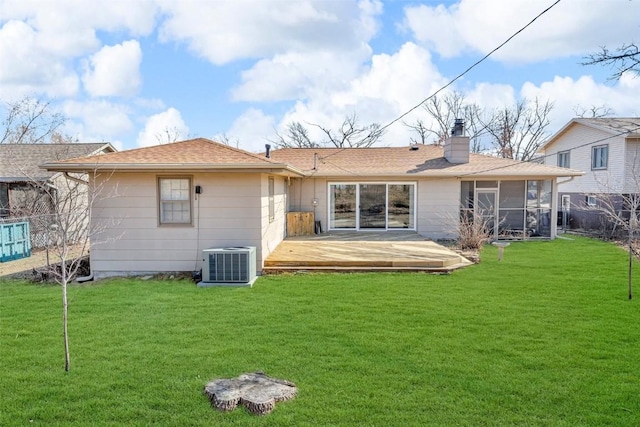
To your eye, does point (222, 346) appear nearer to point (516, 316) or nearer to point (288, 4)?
point (516, 316)

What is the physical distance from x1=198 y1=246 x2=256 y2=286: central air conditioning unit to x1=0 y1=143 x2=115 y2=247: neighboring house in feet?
23.2

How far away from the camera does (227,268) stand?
327 inches

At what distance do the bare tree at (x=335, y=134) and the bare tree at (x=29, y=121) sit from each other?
590 inches

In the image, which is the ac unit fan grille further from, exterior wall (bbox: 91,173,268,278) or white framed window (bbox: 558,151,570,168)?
white framed window (bbox: 558,151,570,168)

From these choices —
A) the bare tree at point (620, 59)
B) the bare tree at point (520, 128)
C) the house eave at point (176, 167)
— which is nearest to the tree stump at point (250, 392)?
the house eave at point (176, 167)

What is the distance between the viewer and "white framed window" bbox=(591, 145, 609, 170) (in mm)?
18234

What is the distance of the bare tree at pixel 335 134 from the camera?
32688 mm

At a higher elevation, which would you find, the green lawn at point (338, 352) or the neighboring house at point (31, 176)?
the neighboring house at point (31, 176)

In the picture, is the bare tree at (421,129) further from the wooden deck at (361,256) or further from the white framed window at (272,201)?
the white framed window at (272,201)

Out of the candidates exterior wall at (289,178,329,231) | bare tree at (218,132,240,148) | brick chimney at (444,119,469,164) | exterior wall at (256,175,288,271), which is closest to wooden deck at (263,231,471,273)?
exterior wall at (256,175,288,271)

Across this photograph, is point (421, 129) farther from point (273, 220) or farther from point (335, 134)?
point (273, 220)

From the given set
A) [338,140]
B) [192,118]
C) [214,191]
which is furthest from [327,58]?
[192,118]

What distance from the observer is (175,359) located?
4.64 metres

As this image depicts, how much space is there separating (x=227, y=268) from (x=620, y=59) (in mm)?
6916
